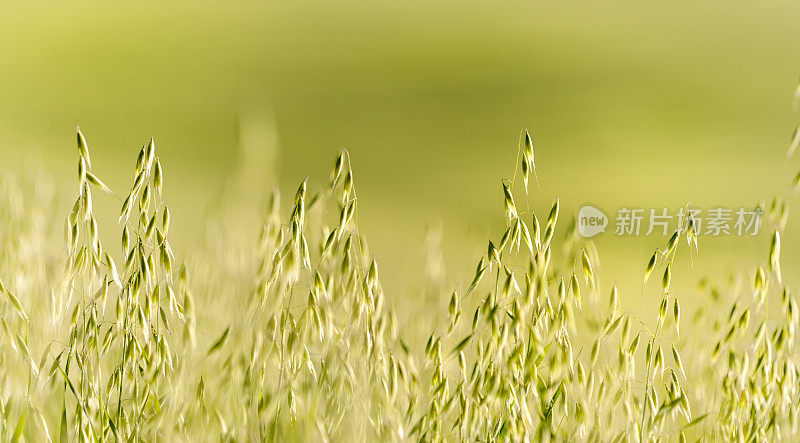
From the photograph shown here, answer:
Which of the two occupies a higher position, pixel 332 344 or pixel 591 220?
pixel 591 220

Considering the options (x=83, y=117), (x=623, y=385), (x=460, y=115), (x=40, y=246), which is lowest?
(x=623, y=385)

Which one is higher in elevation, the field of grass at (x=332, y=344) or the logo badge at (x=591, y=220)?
the logo badge at (x=591, y=220)

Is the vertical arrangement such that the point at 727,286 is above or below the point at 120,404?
above

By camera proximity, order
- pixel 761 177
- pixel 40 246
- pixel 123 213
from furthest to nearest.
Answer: pixel 761 177, pixel 40 246, pixel 123 213

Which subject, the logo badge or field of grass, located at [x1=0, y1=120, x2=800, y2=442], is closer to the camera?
field of grass, located at [x1=0, y1=120, x2=800, y2=442]

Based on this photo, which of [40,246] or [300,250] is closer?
[300,250]

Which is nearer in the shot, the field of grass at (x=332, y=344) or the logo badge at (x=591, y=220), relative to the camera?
the field of grass at (x=332, y=344)

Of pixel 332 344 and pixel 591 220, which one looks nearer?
pixel 332 344

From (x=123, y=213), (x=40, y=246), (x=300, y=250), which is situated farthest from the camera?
(x=40, y=246)

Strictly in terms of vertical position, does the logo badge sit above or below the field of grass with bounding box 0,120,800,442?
above

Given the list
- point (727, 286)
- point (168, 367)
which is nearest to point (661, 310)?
point (727, 286)

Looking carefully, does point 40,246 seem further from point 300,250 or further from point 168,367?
point 300,250
